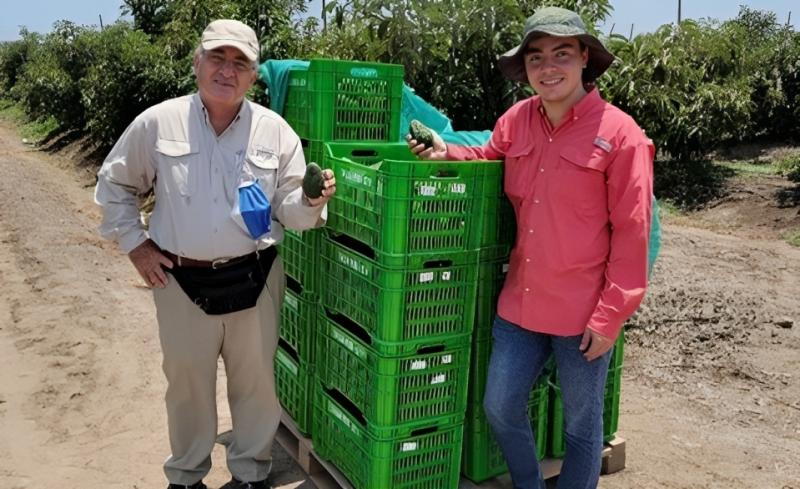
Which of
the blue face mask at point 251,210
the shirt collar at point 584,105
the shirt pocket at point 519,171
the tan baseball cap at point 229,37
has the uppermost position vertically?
the tan baseball cap at point 229,37

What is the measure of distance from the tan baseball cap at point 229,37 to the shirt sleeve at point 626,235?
4.67ft

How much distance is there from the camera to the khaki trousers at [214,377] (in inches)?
116

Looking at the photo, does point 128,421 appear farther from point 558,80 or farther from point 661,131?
point 661,131

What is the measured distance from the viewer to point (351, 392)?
3043 mm

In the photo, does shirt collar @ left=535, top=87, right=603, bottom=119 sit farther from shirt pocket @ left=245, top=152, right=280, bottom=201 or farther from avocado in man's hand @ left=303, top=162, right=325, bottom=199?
shirt pocket @ left=245, top=152, right=280, bottom=201

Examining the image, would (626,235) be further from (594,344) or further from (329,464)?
(329,464)

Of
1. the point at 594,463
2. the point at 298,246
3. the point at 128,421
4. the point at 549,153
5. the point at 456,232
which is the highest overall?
the point at 549,153

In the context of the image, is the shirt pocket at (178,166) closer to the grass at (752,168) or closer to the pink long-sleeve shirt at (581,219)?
the pink long-sleeve shirt at (581,219)

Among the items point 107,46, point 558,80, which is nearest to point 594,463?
point 558,80

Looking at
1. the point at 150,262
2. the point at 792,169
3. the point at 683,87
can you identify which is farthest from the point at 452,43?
the point at 792,169

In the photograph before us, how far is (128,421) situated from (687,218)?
9.43 meters

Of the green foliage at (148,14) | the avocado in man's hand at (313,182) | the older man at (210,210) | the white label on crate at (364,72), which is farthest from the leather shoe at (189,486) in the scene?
the green foliage at (148,14)

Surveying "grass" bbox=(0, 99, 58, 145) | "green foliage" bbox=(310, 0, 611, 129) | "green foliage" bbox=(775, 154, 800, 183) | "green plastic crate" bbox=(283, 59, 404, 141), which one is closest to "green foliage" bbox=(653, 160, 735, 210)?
"green foliage" bbox=(775, 154, 800, 183)

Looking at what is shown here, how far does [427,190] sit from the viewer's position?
2.68 metres
